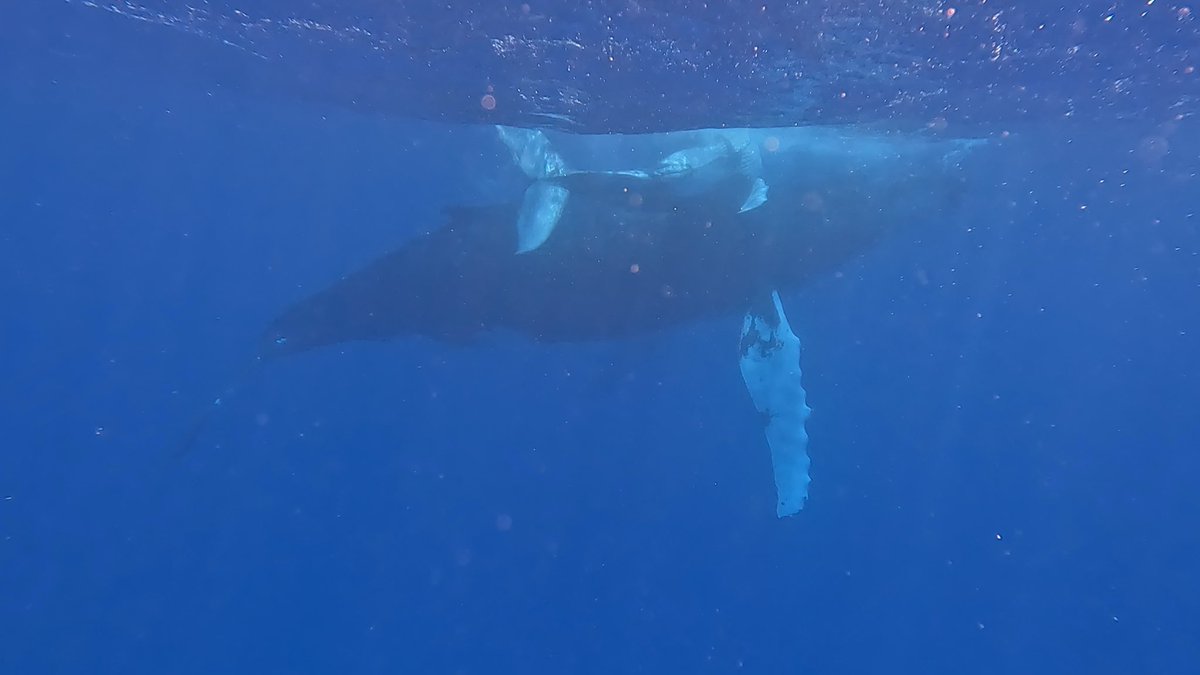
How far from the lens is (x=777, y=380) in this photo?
12.7m

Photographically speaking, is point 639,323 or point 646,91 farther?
point 639,323

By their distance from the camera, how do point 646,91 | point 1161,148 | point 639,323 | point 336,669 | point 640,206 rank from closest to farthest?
point 640,206 < point 646,91 < point 639,323 < point 1161,148 < point 336,669

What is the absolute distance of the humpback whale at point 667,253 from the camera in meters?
11.2

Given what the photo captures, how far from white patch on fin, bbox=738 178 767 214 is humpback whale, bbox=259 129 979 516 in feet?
0.12

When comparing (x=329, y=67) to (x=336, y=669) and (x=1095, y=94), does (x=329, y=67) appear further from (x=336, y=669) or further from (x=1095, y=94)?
(x=336, y=669)

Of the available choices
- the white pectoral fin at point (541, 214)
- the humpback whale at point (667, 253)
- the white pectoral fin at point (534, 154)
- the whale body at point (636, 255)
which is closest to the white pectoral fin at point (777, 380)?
the humpback whale at point (667, 253)

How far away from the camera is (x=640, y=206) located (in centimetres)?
1098

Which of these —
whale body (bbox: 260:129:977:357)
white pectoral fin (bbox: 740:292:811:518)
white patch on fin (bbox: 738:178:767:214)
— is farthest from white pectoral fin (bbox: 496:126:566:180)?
white pectoral fin (bbox: 740:292:811:518)

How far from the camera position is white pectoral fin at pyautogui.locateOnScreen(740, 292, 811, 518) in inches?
489

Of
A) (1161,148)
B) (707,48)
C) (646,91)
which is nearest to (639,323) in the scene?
(646,91)

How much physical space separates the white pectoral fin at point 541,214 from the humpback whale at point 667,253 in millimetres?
20

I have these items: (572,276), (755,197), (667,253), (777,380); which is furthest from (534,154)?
(777,380)

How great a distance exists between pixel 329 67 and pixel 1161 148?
19509 millimetres

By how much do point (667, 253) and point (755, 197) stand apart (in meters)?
1.63
